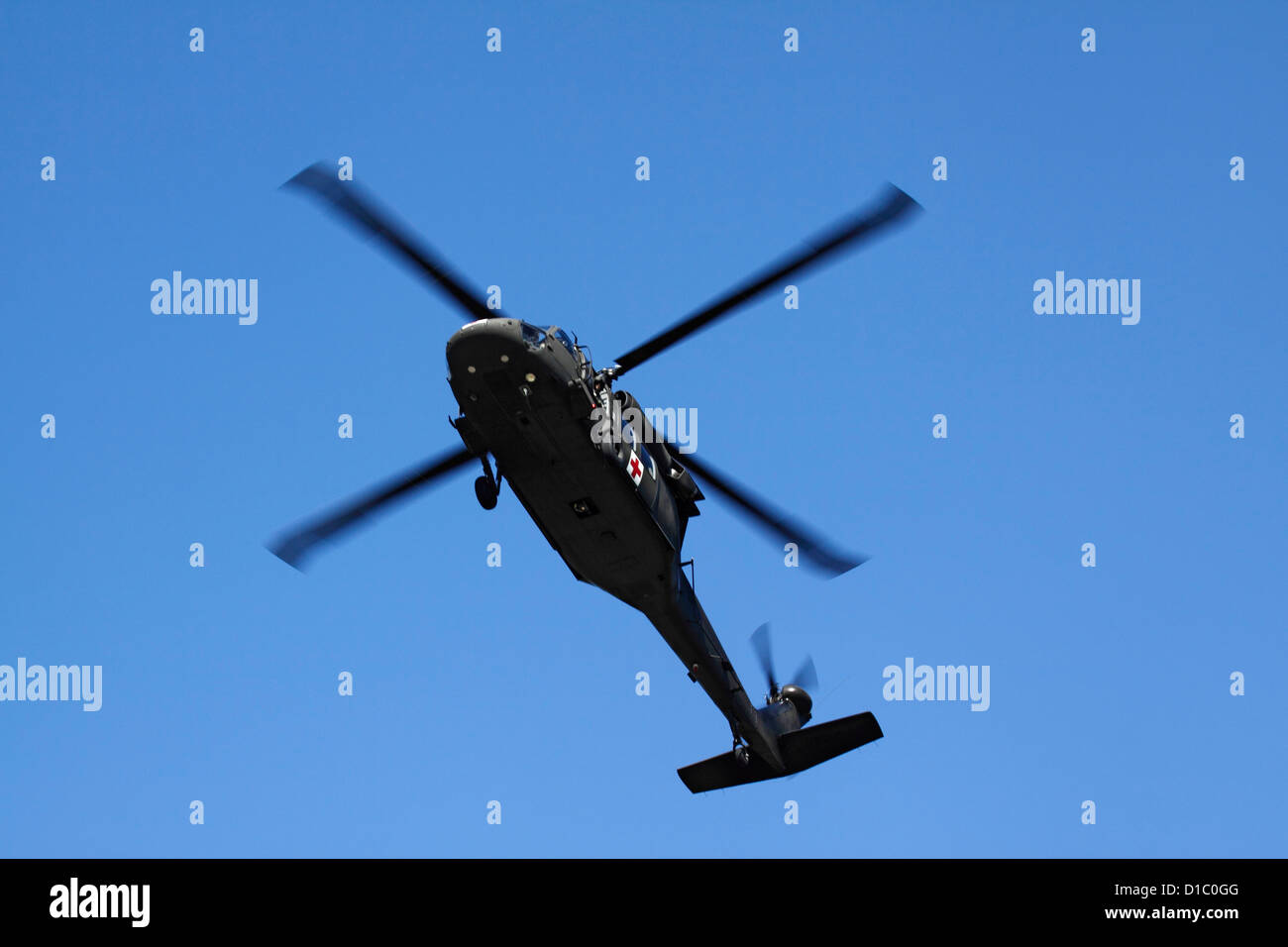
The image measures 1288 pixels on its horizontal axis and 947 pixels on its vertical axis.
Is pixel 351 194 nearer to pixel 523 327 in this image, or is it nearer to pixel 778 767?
pixel 523 327

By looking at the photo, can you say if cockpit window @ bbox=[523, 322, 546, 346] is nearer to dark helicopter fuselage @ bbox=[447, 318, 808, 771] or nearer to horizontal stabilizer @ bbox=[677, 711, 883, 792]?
dark helicopter fuselage @ bbox=[447, 318, 808, 771]

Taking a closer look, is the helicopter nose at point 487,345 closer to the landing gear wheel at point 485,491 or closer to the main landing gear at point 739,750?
the landing gear wheel at point 485,491

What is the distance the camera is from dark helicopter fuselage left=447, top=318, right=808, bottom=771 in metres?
28.0

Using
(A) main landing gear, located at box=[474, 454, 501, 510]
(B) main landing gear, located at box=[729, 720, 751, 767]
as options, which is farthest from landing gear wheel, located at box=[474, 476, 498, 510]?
(B) main landing gear, located at box=[729, 720, 751, 767]

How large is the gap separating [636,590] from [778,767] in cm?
776

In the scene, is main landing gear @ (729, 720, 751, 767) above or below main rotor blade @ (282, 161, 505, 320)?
below

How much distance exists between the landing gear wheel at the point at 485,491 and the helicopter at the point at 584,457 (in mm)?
19

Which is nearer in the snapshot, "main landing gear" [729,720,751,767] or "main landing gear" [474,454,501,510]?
"main landing gear" [474,454,501,510]

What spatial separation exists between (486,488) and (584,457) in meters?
1.91

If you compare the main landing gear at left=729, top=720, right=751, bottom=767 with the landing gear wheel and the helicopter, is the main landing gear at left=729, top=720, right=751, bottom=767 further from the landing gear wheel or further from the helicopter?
the landing gear wheel

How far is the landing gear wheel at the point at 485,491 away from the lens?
2919cm

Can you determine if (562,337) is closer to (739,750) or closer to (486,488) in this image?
(486,488)

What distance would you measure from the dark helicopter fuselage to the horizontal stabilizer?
464 cm
